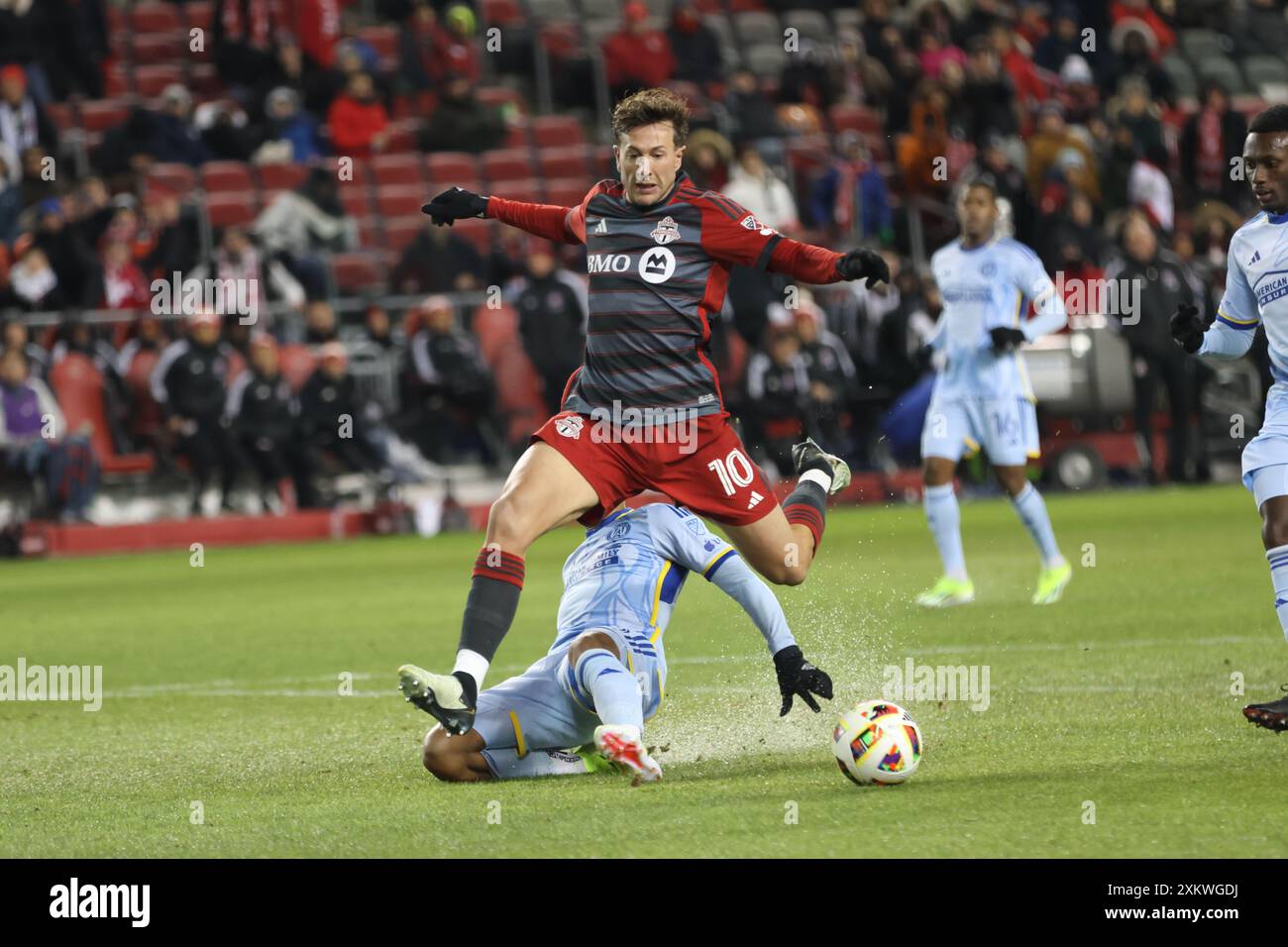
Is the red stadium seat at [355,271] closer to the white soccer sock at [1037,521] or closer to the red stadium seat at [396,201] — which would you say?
the red stadium seat at [396,201]

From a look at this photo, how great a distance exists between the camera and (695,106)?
24.9 metres

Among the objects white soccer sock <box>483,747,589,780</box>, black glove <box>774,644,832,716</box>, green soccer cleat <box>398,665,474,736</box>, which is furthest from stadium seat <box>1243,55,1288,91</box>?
green soccer cleat <box>398,665,474,736</box>

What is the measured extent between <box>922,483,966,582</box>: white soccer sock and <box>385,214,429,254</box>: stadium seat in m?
12.2

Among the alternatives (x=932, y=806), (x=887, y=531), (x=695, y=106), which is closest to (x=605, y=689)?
(x=932, y=806)

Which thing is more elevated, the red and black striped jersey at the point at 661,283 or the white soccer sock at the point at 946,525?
the red and black striped jersey at the point at 661,283

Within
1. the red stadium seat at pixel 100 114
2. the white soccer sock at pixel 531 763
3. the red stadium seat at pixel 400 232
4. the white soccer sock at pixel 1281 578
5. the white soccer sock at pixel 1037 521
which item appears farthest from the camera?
the red stadium seat at pixel 100 114

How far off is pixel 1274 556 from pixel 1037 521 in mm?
5146

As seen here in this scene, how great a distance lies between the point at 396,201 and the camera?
2402cm

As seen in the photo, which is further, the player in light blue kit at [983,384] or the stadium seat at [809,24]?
the stadium seat at [809,24]

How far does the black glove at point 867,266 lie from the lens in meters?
7.29

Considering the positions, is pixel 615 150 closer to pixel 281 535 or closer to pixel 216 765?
pixel 216 765

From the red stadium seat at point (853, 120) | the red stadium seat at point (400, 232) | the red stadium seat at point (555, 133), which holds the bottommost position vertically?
the red stadium seat at point (400, 232)

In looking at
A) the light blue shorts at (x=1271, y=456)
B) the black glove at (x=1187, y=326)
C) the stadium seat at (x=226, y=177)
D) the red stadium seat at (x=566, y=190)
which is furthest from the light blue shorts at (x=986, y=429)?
the stadium seat at (x=226, y=177)

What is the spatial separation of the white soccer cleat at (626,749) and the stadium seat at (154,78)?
19912 millimetres
